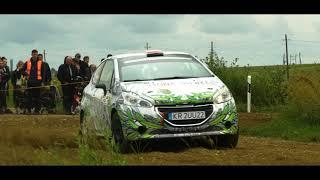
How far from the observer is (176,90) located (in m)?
9.31

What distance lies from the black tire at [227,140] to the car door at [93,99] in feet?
6.11

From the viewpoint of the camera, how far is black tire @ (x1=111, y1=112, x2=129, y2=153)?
368 inches

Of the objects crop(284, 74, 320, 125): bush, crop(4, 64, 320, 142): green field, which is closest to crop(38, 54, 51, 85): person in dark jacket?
crop(4, 64, 320, 142): green field

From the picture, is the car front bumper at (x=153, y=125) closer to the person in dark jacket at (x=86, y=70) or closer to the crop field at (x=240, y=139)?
the crop field at (x=240, y=139)

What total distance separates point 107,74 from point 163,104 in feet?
6.43

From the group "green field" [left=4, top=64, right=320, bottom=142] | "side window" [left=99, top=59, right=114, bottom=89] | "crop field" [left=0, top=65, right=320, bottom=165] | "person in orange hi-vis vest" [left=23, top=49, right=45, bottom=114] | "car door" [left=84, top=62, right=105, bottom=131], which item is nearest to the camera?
"crop field" [left=0, top=65, right=320, bottom=165]

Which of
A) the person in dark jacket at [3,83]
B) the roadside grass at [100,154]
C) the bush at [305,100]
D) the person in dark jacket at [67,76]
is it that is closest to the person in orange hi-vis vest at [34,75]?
the person in dark jacket at [67,76]

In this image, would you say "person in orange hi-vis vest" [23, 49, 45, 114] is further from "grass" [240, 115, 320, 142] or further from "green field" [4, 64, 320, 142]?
"grass" [240, 115, 320, 142]

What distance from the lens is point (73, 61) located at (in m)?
20.3

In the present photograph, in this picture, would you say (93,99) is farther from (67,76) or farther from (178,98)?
(67,76)

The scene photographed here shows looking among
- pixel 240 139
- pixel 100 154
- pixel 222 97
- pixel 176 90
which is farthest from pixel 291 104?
pixel 100 154
